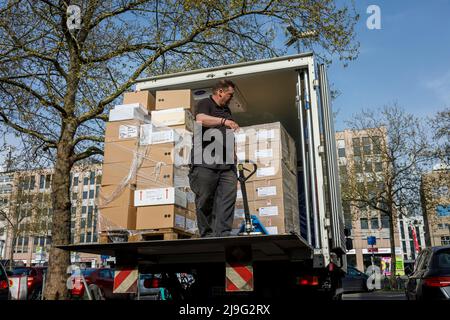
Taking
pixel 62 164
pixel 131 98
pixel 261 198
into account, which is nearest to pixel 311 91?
pixel 261 198

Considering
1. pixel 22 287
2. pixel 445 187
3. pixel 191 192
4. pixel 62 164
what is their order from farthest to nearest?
pixel 445 187, pixel 22 287, pixel 62 164, pixel 191 192

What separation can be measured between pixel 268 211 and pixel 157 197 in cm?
134

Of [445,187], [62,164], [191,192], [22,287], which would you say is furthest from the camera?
[445,187]

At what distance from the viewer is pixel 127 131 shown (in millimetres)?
4551

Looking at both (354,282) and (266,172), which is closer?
(266,172)

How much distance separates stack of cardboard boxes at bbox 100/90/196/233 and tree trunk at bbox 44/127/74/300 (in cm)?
553

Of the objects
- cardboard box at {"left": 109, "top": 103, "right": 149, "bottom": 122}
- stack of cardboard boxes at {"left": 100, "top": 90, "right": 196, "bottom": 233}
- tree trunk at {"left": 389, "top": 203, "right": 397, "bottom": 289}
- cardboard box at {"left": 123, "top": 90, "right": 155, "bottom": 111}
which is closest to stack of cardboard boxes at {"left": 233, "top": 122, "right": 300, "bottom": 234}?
stack of cardboard boxes at {"left": 100, "top": 90, "right": 196, "bottom": 233}

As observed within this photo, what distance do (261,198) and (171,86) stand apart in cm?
178

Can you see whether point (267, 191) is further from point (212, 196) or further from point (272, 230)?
point (212, 196)

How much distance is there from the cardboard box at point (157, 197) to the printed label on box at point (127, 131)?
59cm

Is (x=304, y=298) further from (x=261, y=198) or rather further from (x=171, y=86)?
(x=171, y=86)

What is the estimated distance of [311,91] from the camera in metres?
4.98

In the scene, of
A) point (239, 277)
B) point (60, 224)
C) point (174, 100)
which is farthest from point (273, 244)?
point (60, 224)

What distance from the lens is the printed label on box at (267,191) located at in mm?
4949
